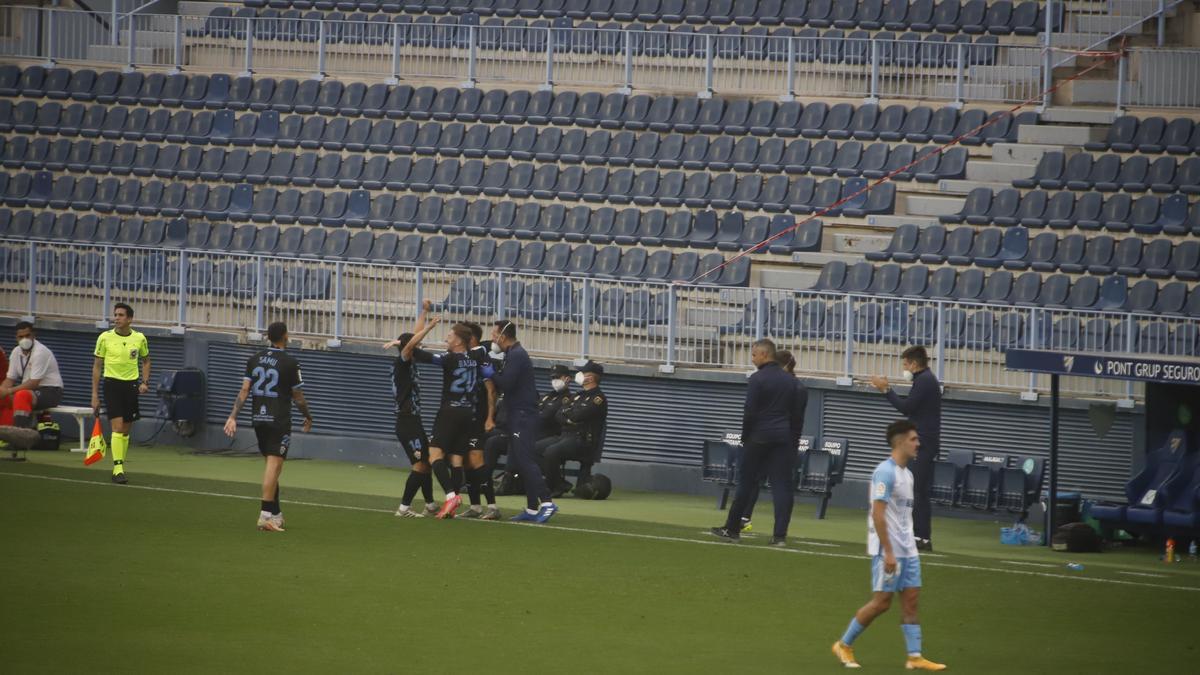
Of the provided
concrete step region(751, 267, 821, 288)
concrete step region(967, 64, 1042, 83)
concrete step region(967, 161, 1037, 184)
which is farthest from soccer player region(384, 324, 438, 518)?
concrete step region(967, 64, 1042, 83)

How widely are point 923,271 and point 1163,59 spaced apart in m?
5.23

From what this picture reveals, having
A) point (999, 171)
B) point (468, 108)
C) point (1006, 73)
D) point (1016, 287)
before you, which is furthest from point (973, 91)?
point (468, 108)

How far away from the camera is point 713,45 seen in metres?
28.6

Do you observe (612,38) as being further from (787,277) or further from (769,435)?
(769,435)

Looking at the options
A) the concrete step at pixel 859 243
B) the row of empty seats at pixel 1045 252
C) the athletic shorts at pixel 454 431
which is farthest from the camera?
the concrete step at pixel 859 243

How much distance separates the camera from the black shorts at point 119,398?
1983 centimetres

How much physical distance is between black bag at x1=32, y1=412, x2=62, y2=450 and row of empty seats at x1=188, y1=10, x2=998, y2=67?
9.83 m

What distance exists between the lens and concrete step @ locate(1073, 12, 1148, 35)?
27.0 meters

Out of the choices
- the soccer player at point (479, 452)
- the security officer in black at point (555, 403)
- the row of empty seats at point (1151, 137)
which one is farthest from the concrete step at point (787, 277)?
the soccer player at point (479, 452)

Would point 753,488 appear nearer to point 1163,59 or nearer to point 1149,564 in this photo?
point 1149,564

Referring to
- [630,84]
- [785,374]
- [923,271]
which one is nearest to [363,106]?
[630,84]

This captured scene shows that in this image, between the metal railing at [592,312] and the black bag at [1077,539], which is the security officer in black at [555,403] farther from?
the black bag at [1077,539]

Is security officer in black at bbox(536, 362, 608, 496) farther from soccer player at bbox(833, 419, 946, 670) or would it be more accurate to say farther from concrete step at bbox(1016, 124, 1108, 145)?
soccer player at bbox(833, 419, 946, 670)

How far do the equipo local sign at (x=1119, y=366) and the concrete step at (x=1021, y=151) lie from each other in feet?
29.7
